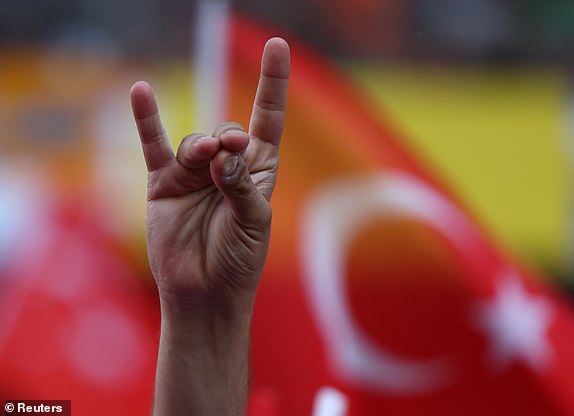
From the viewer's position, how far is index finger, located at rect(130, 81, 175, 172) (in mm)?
1312

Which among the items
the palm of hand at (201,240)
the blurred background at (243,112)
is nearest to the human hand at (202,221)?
the palm of hand at (201,240)

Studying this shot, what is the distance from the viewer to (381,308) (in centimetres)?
238

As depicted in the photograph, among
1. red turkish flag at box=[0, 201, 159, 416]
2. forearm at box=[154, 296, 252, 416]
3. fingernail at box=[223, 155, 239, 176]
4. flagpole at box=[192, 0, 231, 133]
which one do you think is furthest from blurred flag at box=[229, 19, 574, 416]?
fingernail at box=[223, 155, 239, 176]

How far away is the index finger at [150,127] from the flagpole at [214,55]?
995 millimetres

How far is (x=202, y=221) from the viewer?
140 cm

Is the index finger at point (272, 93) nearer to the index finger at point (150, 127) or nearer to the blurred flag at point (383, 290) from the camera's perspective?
the index finger at point (150, 127)

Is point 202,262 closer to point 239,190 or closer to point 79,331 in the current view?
point 239,190

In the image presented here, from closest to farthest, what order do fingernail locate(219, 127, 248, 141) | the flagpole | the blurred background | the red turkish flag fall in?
fingernail locate(219, 127, 248, 141) < the red turkish flag < the flagpole < the blurred background

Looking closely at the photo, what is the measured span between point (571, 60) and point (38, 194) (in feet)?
6.65

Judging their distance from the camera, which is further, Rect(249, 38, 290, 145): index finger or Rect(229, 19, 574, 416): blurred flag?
Rect(229, 19, 574, 416): blurred flag

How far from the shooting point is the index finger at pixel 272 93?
54.2 inches

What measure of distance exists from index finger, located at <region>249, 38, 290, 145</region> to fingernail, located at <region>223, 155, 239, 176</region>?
7.0 inches

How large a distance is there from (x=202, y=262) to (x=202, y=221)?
0.06 metres

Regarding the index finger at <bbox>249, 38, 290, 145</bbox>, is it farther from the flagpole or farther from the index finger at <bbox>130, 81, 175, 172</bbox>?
the flagpole
